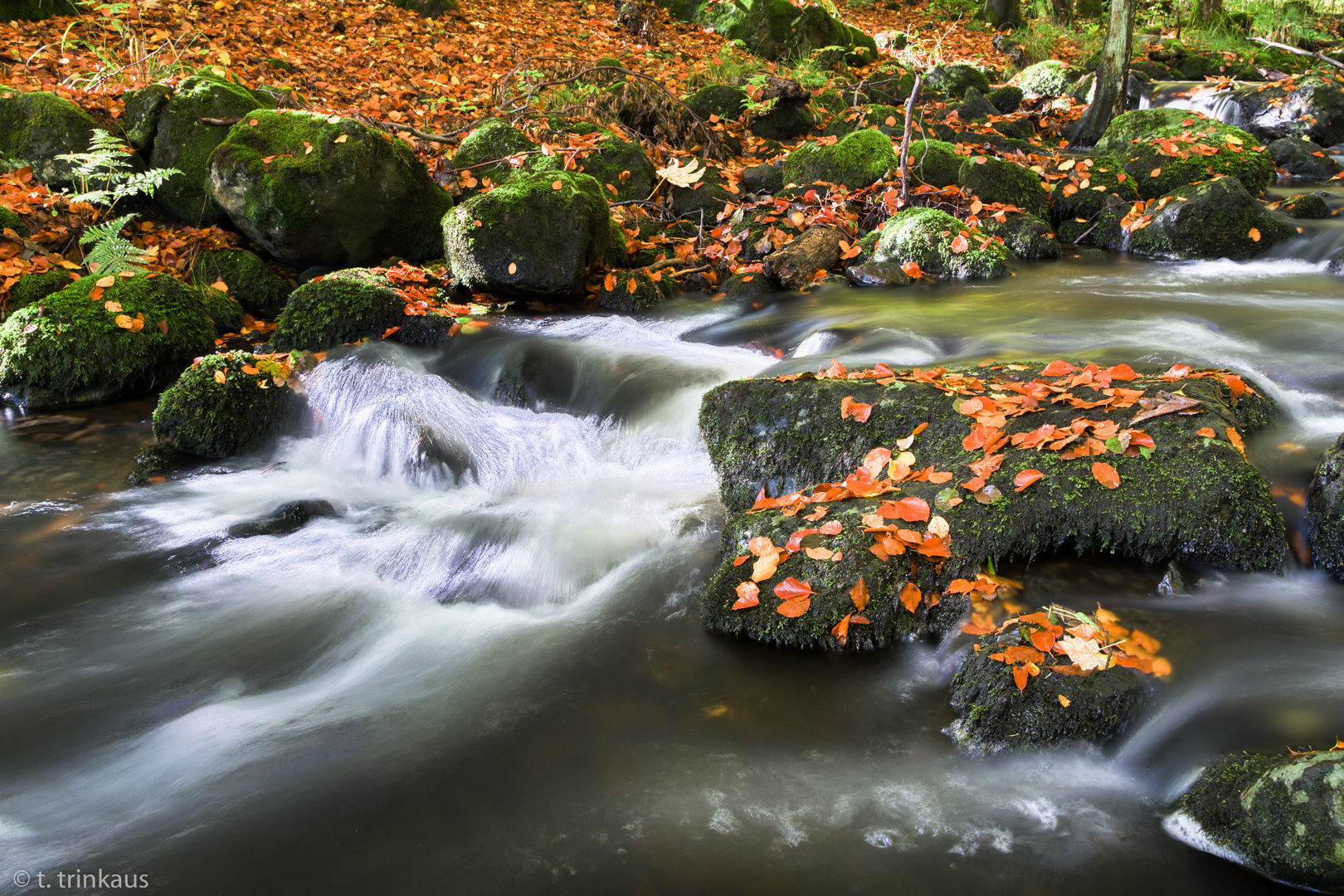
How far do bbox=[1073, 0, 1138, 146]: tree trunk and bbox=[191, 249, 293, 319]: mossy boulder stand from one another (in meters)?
Result: 11.9

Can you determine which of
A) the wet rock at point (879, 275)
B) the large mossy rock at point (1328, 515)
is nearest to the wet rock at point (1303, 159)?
the wet rock at point (879, 275)

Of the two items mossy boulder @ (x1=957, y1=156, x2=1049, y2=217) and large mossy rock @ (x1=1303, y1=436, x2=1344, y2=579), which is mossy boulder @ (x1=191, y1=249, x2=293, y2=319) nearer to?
mossy boulder @ (x1=957, y1=156, x2=1049, y2=217)

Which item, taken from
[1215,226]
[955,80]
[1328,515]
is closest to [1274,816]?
[1328,515]

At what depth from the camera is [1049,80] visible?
15578mm

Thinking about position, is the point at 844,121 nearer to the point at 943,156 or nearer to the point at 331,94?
the point at 943,156

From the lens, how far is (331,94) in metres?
11.2

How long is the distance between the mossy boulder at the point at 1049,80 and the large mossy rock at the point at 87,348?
15046 millimetres

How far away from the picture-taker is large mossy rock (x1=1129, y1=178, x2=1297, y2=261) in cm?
836

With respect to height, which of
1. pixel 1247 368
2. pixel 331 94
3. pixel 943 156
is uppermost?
pixel 331 94

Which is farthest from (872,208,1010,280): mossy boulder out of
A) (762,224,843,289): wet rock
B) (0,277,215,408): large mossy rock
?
(0,277,215,408): large mossy rock

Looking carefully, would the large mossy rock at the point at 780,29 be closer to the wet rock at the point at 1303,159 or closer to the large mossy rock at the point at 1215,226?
the wet rock at the point at 1303,159

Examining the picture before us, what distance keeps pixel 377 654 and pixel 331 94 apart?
9.96 m

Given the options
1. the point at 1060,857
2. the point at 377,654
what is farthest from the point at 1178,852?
the point at 377,654

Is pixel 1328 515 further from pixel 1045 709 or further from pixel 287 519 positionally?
pixel 287 519
